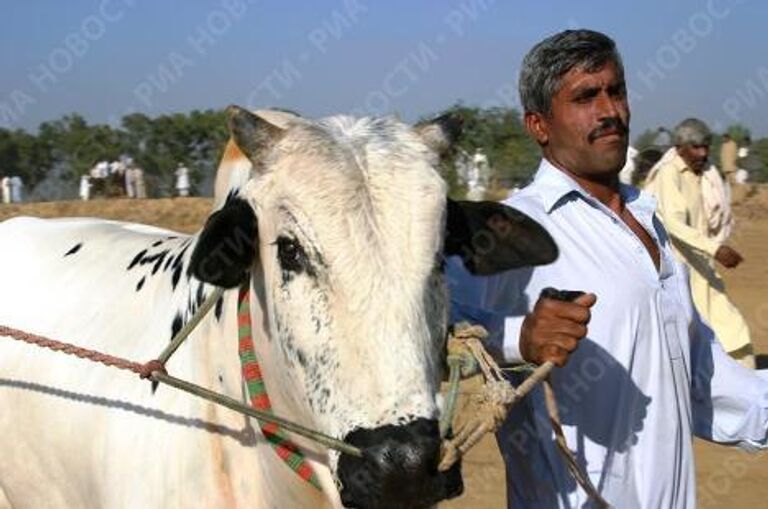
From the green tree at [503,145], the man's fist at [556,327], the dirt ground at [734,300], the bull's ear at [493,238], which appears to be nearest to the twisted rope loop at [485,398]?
the man's fist at [556,327]

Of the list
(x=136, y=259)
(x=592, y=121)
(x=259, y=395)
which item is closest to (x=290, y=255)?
(x=259, y=395)

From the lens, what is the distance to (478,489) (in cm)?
675

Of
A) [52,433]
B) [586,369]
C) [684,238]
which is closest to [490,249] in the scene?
[586,369]

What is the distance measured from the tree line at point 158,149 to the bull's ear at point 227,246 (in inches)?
973

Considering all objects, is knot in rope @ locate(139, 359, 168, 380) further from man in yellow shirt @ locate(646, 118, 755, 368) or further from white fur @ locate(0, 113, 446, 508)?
man in yellow shirt @ locate(646, 118, 755, 368)

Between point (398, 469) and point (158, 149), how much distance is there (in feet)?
120

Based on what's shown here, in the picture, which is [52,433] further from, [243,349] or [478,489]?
[478,489]

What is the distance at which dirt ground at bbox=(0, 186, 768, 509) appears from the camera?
6.65m

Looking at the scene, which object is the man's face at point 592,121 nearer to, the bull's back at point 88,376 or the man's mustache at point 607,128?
the man's mustache at point 607,128

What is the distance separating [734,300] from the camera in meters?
13.8

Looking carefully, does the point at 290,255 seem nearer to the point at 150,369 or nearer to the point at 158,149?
the point at 150,369

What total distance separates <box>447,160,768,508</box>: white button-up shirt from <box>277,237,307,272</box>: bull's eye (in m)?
0.47

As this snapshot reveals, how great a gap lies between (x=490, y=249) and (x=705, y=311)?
5.14 meters

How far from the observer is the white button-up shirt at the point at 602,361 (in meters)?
2.97
